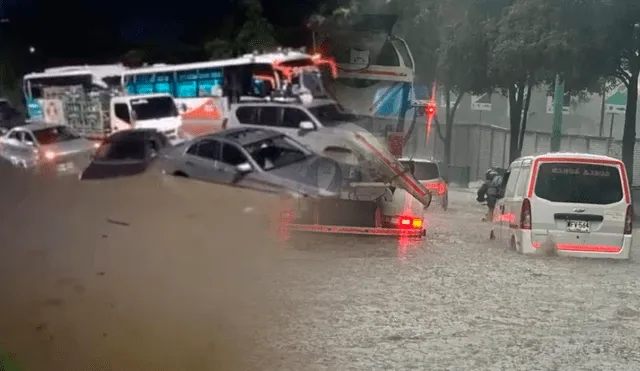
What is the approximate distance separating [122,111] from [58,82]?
0.34 m

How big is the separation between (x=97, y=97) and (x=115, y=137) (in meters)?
0.20

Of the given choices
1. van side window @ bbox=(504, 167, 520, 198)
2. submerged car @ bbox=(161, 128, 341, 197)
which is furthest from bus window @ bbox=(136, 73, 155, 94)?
van side window @ bbox=(504, 167, 520, 198)

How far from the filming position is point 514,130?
12555mm

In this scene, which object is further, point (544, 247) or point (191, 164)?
point (544, 247)

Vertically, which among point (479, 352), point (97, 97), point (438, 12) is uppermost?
point (438, 12)

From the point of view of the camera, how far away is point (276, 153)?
3.84 meters

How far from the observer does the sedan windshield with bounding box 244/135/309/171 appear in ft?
12.5

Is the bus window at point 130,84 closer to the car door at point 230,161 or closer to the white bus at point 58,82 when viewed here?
the white bus at point 58,82

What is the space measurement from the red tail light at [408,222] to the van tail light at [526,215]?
3.67 meters

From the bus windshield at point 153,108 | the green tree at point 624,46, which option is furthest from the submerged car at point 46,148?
the green tree at point 624,46

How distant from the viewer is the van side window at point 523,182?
348 inches

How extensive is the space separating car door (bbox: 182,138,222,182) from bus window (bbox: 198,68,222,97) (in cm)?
21

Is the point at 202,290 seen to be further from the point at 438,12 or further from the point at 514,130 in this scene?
the point at 514,130

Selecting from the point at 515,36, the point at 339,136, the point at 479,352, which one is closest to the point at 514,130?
the point at 515,36
